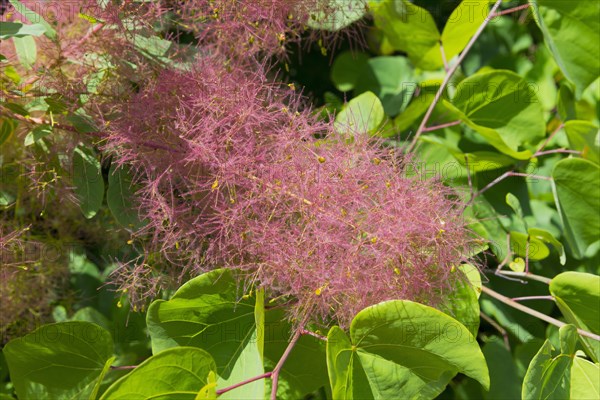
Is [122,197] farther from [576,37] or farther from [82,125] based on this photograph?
[576,37]

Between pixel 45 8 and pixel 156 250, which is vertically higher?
pixel 45 8

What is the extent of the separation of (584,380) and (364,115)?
0.56 meters

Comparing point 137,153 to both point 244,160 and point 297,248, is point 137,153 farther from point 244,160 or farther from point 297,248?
point 297,248

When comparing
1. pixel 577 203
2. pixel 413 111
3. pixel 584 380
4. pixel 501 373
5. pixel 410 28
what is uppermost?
pixel 410 28

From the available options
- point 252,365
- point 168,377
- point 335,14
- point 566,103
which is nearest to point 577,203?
point 566,103

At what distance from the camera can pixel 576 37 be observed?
1.24m

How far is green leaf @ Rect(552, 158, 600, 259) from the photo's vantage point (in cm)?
119

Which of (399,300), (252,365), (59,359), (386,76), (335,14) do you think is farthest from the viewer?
(386,76)

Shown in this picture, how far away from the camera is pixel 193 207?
3.40 ft

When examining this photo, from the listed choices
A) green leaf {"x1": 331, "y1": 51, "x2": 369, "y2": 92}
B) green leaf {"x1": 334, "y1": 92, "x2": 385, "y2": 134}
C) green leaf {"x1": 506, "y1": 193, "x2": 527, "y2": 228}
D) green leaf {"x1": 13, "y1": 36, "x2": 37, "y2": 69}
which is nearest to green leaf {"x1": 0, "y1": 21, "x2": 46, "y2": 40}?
green leaf {"x1": 13, "y1": 36, "x2": 37, "y2": 69}

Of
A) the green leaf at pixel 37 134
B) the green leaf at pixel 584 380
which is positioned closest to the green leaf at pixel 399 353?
the green leaf at pixel 584 380

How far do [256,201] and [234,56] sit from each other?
0.97 feet

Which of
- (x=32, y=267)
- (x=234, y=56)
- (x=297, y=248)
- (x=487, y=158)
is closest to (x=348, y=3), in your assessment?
(x=234, y=56)

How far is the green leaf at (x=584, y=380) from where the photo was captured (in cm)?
100
